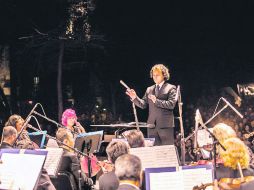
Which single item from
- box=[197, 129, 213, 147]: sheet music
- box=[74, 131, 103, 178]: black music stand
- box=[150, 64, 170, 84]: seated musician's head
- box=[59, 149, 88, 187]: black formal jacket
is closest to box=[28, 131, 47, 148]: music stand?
box=[74, 131, 103, 178]: black music stand

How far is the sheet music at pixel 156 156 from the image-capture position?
5.17 meters

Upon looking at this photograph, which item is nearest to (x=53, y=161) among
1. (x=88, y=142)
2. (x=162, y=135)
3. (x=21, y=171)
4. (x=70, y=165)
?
(x=70, y=165)

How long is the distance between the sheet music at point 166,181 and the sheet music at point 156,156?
0.83 metres

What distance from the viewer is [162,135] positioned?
7566 millimetres

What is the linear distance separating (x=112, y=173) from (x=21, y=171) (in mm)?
973

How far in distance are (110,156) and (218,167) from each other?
113 cm

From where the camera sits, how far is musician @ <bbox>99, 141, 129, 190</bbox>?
188 inches

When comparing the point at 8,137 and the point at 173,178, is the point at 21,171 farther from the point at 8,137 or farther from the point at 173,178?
the point at 8,137

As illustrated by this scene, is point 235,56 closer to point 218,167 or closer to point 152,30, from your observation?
point 152,30

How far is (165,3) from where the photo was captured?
18906mm

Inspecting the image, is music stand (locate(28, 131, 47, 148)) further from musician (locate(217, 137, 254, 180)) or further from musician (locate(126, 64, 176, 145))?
musician (locate(217, 137, 254, 180))

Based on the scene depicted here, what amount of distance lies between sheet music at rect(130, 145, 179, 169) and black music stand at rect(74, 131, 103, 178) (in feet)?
5.34

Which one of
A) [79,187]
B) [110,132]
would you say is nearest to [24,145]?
[79,187]

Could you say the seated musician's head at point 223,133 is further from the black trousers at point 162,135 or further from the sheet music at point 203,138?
the black trousers at point 162,135
